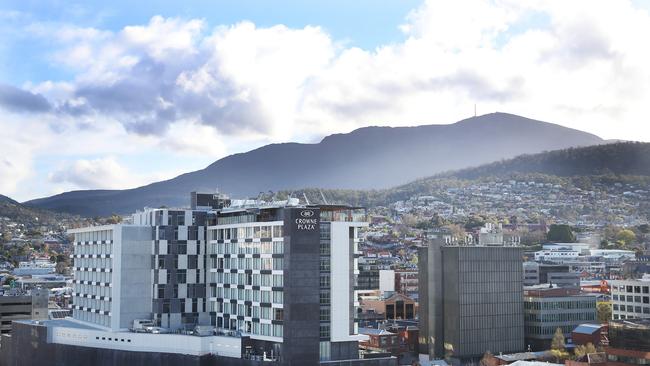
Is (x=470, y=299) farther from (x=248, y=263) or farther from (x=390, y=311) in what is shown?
(x=248, y=263)

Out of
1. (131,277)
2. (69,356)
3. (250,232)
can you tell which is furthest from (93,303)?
(250,232)

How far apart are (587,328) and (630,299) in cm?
2844

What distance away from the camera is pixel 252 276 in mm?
90125

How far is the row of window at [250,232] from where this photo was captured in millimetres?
86375

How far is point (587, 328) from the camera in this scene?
123500mm

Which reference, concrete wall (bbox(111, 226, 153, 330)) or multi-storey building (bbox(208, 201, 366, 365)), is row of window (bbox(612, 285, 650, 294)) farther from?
concrete wall (bbox(111, 226, 153, 330))

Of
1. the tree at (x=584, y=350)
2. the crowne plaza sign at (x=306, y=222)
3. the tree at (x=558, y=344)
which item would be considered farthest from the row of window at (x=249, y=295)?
the tree at (x=558, y=344)

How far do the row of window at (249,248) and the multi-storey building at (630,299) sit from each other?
80.8 metres

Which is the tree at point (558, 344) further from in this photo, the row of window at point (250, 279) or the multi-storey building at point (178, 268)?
the multi-storey building at point (178, 268)

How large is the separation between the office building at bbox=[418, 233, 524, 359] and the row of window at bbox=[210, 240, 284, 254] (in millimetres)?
35912

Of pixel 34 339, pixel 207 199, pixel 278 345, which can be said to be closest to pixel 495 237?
pixel 207 199

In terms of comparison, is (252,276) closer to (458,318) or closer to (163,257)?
(163,257)

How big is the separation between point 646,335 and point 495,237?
104 ft

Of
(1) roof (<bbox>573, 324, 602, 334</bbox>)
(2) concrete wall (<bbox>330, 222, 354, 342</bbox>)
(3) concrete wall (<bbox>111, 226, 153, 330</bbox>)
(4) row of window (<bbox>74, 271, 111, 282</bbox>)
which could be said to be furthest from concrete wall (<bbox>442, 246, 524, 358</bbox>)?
(4) row of window (<bbox>74, 271, 111, 282</bbox>)
